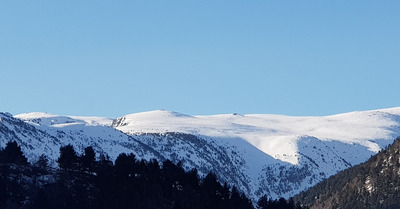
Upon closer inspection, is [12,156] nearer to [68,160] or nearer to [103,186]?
[68,160]

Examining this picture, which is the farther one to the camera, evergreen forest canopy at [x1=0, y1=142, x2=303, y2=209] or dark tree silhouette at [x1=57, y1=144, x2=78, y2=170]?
Answer: dark tree silhouette at [x1=57, y1=144, x2=78, y2=170]

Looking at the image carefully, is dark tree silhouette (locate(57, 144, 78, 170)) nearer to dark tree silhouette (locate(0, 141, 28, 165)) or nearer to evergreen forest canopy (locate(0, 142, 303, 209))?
evergreen forest canopy (locate(0, 142, 303, 209))

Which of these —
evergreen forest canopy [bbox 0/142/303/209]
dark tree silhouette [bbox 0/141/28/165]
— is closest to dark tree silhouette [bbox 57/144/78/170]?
evergreen forest canopy [bbox 0/142/303/209]

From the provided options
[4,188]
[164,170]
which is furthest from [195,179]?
[4,188]

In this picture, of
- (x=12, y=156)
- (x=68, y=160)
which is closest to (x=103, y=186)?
(x=68, y=160)

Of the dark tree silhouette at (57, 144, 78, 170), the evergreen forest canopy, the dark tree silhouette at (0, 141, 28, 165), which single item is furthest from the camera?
the dark tree silhouette at (0, 141, 28, 165)

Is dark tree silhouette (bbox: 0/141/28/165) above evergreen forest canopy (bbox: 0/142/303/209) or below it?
above

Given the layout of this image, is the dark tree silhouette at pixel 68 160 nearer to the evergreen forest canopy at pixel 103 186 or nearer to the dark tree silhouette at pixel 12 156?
the evergreen forest canopy at pixel 103 186

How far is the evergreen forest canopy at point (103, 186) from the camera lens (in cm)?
14214

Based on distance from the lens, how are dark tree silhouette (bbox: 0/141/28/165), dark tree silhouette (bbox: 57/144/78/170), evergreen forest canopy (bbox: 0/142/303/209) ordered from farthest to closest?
dark tree silhouette (bbox: 0/141/28/165) < dark tree silhouette (bbox: 57/144/78/170) < evergreen forest canopy (bbox: 0/142/303/209)

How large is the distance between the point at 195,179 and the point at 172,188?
873 centimetres

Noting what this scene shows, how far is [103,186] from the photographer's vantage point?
492 feet

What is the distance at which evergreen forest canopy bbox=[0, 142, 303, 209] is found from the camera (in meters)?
142

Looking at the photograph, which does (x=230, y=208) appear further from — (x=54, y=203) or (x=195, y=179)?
(x=54, y=203)
